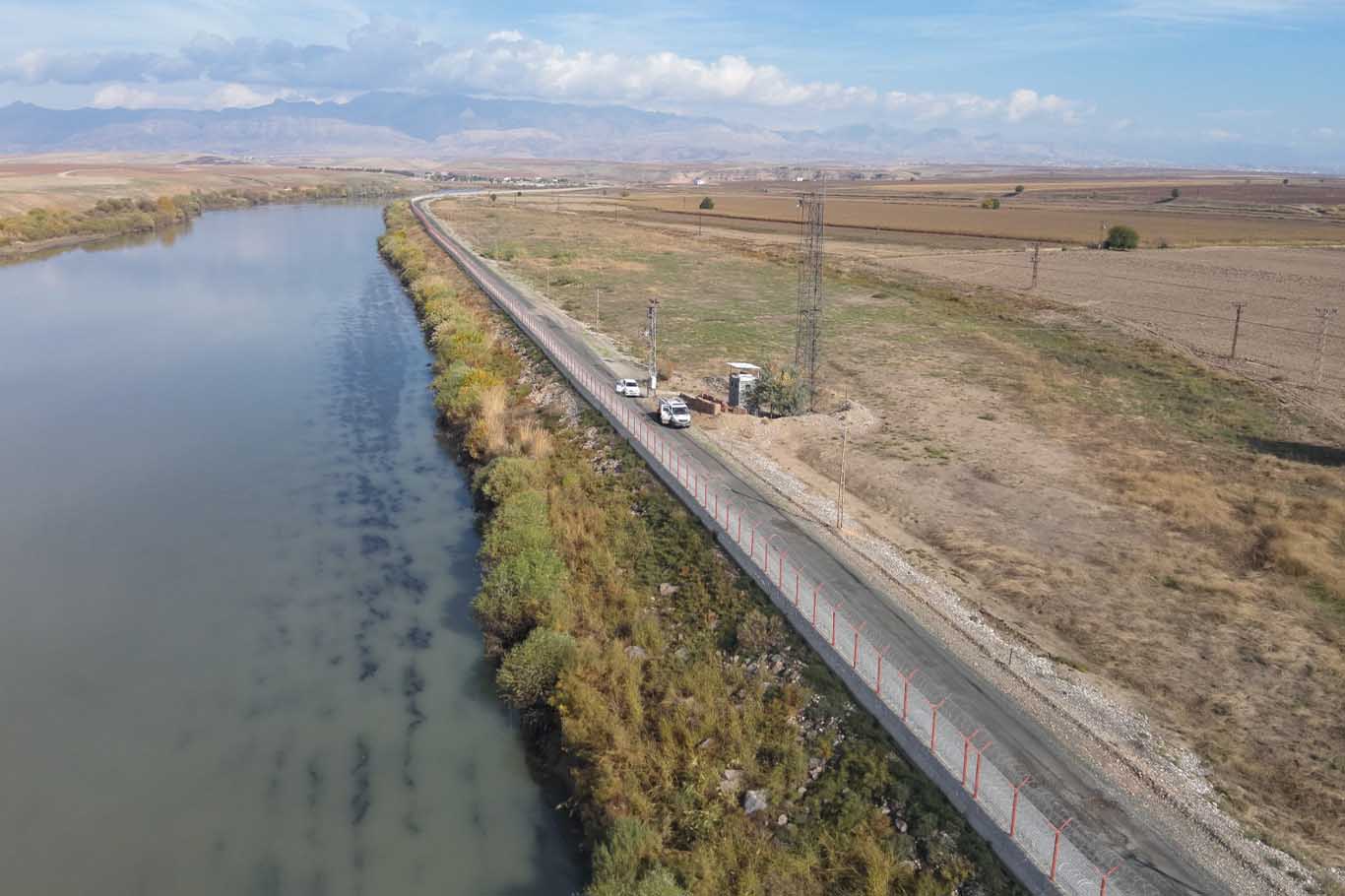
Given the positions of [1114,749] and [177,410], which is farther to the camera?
[177,410]

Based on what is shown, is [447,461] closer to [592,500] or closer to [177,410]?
[592,500]

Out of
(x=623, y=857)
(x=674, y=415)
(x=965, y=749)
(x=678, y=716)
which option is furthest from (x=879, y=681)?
(x=674, y=415)

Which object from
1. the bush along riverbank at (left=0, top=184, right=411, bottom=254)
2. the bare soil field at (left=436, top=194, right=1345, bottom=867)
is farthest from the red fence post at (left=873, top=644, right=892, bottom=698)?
the bush along riverbank at (left=0, top=184, right=411, bottom=254)

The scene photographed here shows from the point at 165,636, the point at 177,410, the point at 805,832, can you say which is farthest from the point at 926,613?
the point at 177,410

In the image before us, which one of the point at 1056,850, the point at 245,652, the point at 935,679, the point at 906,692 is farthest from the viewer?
the point at 245,652

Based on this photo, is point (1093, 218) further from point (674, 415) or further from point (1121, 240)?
point (674, 415)
